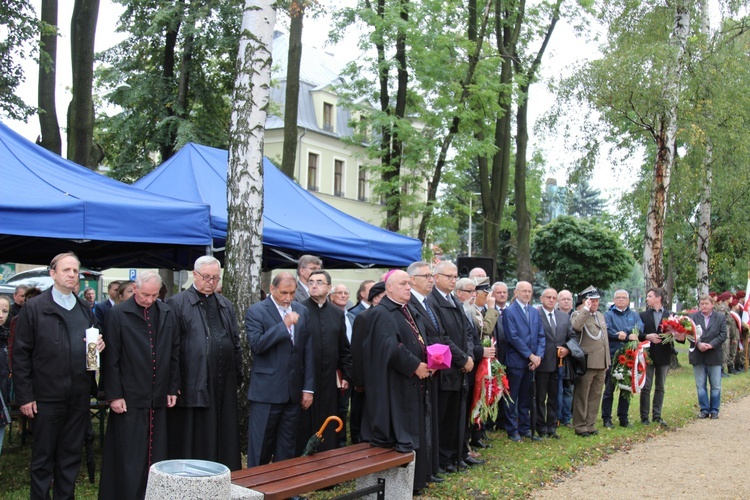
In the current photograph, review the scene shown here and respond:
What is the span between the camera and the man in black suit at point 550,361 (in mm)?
9680

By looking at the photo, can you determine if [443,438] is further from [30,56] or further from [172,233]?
[30,56]

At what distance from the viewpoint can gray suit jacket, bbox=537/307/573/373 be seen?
965cm

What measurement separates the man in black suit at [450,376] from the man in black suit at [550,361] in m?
2.13

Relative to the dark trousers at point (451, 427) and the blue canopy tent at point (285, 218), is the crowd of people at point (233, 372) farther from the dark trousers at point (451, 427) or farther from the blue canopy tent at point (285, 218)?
the blue canopy tent at point (285, 218)

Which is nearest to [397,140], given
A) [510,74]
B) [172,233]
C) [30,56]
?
[510,74]

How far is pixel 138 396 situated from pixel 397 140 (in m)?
16.3

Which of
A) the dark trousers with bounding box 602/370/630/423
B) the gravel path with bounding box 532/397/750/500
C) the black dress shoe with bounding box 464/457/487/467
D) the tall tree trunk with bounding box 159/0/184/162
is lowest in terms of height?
the gravel path with bounding box 532/397/750/500

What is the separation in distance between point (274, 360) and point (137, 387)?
46.4 inches

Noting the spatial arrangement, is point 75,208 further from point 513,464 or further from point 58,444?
point 513,464

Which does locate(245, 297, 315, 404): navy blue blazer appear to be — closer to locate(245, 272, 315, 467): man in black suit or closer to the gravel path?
locate(245, 272, 315, 467): man in black suit

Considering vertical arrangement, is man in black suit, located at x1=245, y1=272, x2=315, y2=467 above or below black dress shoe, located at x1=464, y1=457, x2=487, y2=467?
above

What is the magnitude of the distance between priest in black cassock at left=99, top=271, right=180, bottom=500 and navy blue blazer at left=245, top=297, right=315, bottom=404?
724 mm

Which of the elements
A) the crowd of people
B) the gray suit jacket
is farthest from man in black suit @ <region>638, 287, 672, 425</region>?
the crowd of people

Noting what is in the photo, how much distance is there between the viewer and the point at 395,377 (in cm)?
645
